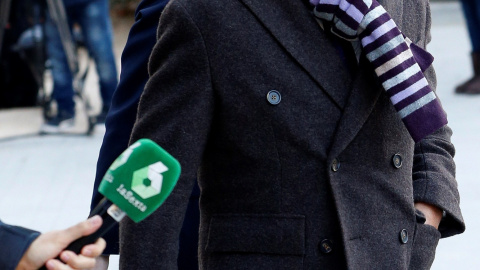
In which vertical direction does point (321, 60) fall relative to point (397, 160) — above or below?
above

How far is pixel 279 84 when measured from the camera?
190cm

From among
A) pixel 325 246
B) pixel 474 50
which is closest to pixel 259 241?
pixel 325 246

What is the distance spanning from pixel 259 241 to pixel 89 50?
5.46 metres

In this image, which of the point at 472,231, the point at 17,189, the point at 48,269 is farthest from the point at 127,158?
the point at 17,189

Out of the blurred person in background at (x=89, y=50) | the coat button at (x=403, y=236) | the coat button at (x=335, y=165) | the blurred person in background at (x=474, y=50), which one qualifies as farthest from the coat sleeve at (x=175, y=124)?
the blurred person in background at (x=474, y=50)

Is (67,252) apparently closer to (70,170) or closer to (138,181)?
(138,181)

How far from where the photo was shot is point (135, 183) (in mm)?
1437

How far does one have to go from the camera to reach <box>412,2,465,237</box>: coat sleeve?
7.43 feet

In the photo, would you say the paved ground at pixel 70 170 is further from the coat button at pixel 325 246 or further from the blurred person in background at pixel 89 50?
the coat button at pixel 325 246

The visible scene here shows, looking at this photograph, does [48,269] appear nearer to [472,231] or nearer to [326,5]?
[326,5]

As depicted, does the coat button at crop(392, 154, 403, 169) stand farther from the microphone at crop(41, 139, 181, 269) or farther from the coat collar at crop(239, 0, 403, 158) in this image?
the microphone at crop(41, 139, 181, 269)

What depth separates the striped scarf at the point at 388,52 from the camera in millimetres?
1887

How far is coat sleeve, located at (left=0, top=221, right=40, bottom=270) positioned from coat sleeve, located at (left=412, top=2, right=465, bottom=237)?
0.98m

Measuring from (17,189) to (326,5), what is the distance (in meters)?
4.26
